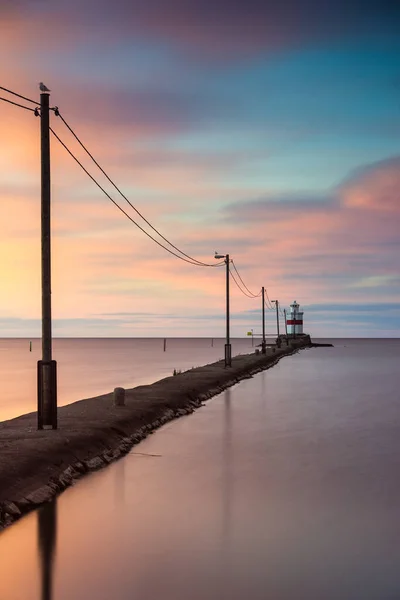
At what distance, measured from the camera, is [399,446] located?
20359 millimetres

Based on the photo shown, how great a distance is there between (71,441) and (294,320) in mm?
134364

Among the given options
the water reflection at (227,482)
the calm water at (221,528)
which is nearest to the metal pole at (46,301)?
the calm water at (221,528)

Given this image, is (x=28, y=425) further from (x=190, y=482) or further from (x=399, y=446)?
(x=399, y=446)

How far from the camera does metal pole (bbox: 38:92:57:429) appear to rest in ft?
60.3

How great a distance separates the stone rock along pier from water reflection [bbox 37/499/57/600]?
307mm

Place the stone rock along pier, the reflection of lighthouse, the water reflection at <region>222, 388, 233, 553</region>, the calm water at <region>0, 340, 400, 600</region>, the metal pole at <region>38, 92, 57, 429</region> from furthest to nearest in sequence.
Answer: the reflection of lighthouse, the metal pole at <region>38, 92, 57, 429</region>, the stone rock along pier, the water reflection at <region>222, 388, 233, 553</region>, the calm water at <region>0, 340, 400, 600</region>

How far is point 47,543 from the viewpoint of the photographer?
10211 mm

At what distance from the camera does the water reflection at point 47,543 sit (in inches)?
334

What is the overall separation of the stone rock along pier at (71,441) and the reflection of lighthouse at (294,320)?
117m

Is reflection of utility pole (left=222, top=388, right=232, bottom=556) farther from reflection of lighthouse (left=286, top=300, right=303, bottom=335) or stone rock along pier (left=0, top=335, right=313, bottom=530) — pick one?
reflection of lighthouse (left=286, top=300, right=303, bottom=335)

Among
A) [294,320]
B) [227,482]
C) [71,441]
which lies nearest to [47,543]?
[227,482]

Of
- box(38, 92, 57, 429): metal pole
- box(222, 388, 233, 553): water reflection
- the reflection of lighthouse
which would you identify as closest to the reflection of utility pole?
box(222, 388, 233, 553): water reflection

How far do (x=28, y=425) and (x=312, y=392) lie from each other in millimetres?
23759

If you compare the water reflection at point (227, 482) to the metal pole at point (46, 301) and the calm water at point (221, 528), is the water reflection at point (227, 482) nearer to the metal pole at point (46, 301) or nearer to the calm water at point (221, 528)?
the calm water at point (221, 528)
